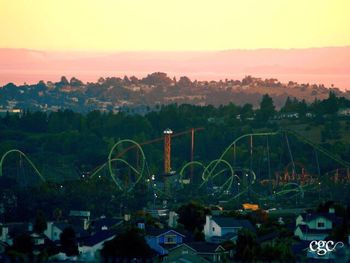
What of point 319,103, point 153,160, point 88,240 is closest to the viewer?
point 88,240

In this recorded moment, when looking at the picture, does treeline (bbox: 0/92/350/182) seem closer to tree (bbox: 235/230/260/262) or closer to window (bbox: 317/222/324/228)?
window (bbox: 317/222/324/228)

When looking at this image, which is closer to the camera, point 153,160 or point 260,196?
point 260,196

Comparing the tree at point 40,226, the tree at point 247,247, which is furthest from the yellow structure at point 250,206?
the tree at point 247,247

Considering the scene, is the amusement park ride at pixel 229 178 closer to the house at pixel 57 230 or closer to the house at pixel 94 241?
the house at pixel 57 230

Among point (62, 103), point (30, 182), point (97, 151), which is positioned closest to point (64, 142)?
point (97, 151)

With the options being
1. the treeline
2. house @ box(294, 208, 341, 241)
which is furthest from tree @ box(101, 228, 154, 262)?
the treeline

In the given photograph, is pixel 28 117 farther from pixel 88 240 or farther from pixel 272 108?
pixel 88 240

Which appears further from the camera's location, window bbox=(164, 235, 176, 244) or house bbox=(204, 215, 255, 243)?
house bbox=(204, 215, 255, 243)
